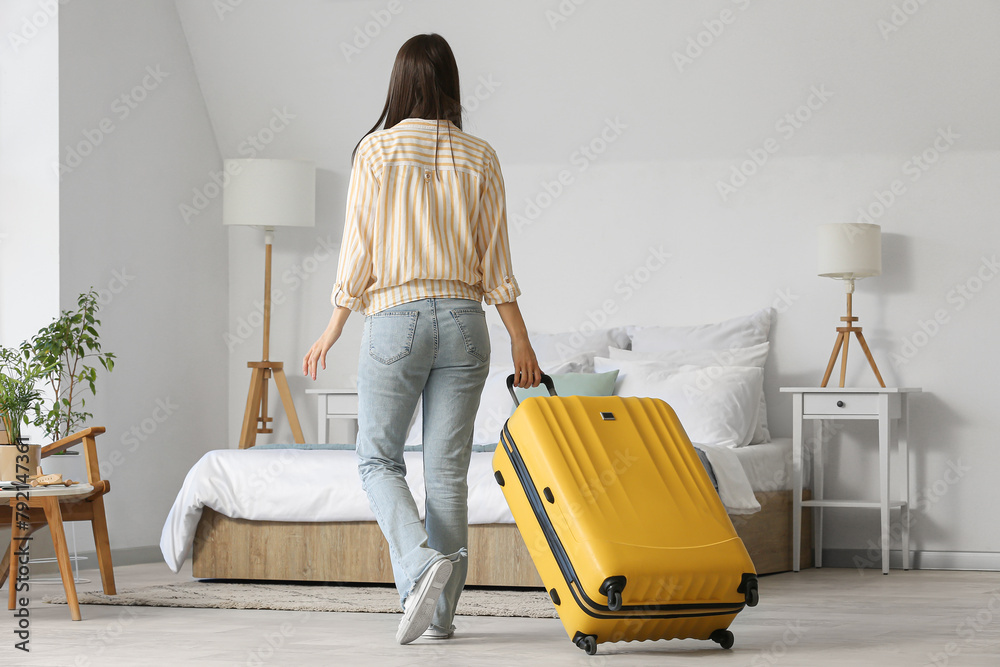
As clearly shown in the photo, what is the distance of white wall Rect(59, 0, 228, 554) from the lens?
15.3ft

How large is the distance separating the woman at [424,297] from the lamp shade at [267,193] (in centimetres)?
271

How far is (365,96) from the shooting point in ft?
17.8

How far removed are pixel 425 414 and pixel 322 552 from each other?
1.41 meters

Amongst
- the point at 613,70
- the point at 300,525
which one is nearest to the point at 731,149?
the point at 613,70

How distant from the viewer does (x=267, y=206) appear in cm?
528

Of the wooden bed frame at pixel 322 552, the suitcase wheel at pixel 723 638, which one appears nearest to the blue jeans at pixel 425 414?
the suitcase wheel at pixel 723 638

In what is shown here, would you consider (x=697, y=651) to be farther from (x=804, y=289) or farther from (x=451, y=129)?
(x=804, y=289)

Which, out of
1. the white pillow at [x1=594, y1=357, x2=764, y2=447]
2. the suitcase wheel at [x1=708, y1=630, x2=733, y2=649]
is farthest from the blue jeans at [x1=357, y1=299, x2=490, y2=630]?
the white pillow at [x1=594, y1=357, x2=764, y2=447]

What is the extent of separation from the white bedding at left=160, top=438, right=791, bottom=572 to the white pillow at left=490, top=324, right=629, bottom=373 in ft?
3.99

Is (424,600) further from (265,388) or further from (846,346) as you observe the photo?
(265,388)

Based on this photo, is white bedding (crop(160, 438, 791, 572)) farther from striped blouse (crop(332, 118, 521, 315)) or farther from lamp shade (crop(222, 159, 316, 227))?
lamp shade (crop(222, 159, 316, 227))

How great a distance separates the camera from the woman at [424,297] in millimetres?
2533

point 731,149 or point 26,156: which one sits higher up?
point 731,149

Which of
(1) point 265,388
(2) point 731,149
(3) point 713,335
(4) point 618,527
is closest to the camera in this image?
(4) point 618,527
